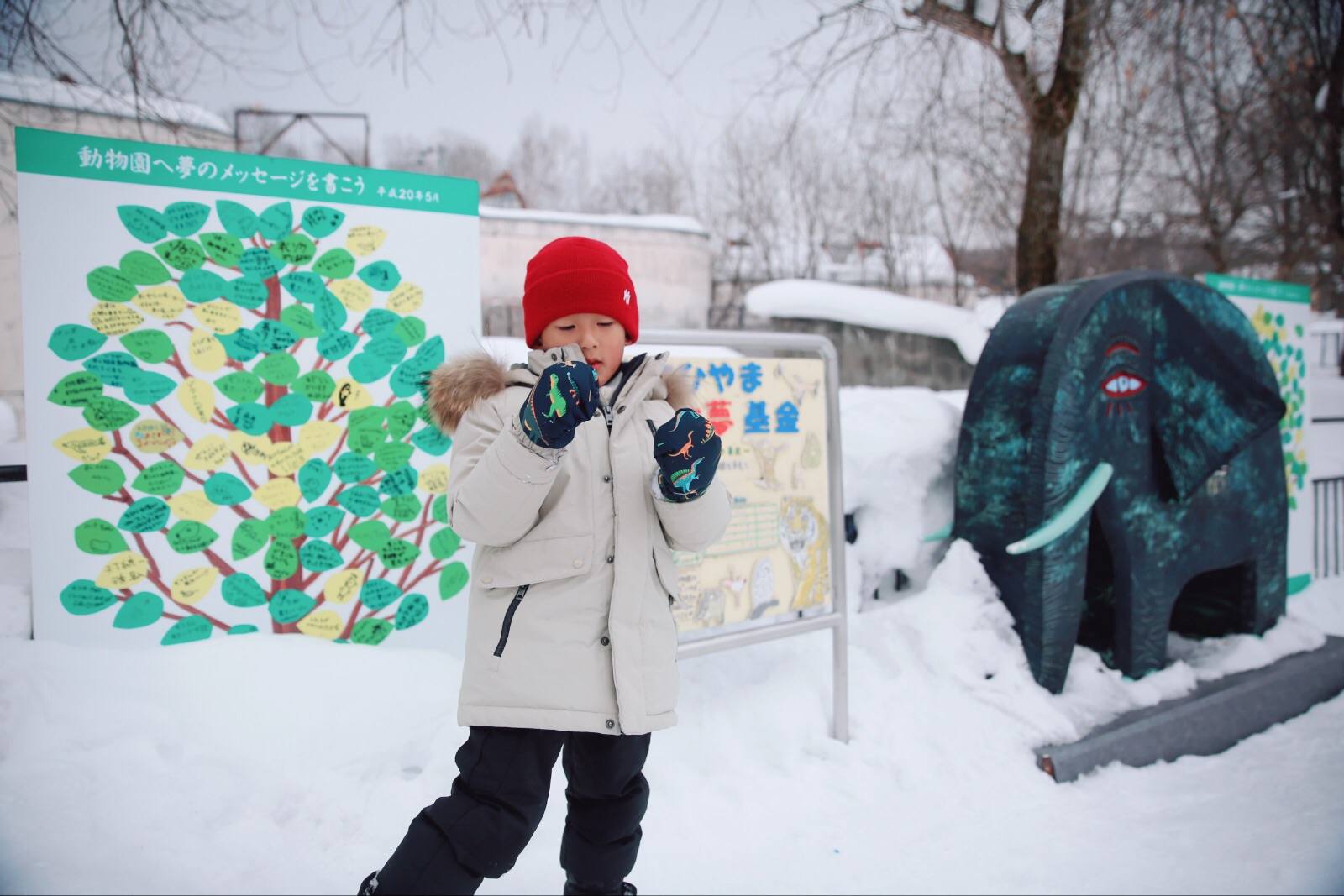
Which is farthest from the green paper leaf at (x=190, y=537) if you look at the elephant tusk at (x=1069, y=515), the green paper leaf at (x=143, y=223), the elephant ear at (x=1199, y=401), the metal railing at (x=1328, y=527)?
the metal railing at (x=1328, y=527)

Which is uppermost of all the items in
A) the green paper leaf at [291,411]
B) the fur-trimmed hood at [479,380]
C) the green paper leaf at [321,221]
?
the green paper leaf at [321,221]

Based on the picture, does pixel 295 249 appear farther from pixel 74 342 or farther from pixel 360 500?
pixel 360 500

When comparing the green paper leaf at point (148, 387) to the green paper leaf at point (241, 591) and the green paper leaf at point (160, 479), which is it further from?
the green paper leaf at point (241, 591)

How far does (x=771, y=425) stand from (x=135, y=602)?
1.85 meters

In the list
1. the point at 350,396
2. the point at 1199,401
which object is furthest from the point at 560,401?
the point at 1199,401

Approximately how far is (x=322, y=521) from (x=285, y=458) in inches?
8.2

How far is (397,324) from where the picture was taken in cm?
237

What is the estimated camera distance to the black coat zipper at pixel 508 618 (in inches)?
54.3

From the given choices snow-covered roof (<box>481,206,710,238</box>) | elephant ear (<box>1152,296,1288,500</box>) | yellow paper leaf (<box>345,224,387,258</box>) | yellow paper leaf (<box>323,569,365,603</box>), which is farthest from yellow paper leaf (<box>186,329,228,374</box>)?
snow-covered roof (<box>481,206,710,238</box>)

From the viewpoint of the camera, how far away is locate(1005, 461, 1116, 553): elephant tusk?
2.70 meters

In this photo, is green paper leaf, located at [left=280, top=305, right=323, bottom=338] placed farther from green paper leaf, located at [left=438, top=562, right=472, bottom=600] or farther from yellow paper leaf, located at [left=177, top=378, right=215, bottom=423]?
green paper leaf, located at [left=438, top=562, right=472, bottom=600]

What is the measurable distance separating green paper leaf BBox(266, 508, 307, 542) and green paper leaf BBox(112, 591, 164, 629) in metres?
0.33

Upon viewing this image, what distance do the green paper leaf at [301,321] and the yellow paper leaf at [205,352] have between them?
0.18 m

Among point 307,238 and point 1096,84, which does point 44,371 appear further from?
point 1096,84
